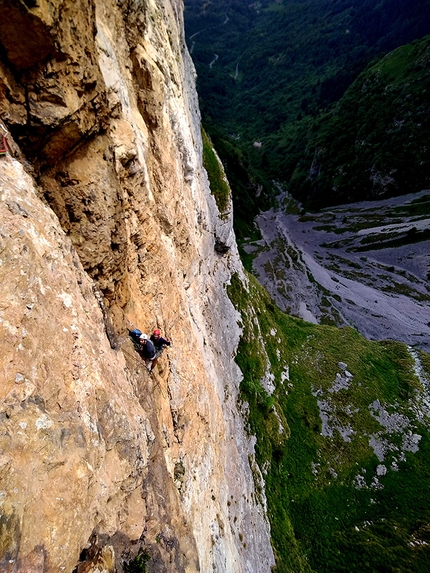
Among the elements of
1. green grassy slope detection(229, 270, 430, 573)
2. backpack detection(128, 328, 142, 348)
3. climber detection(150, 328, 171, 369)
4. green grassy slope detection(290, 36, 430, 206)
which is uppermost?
green grassy slope detection(290, 36, 430, 206)

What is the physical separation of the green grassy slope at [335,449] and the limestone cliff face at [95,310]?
1260cm

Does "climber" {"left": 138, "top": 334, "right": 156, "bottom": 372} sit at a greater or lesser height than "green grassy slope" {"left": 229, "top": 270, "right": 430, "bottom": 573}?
greater

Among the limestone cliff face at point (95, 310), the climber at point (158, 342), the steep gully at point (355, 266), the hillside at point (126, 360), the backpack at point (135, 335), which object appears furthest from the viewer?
the steep gully at point (355, 266)

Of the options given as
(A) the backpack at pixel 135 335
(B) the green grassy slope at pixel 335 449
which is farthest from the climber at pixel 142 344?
(B) the green grassy slope at pixel 335 449

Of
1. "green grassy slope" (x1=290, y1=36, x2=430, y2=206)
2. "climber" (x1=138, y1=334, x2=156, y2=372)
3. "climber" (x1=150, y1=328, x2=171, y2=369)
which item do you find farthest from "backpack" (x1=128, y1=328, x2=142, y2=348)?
"green grassy slope" (x1=290, y1=36, x2=430, y2=206)

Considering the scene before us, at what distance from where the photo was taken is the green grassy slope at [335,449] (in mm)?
27938

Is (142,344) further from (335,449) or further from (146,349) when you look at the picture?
(335,449)

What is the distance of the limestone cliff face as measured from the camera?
22.7 ft

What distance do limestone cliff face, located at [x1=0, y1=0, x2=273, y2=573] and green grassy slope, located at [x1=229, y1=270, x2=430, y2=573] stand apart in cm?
1260

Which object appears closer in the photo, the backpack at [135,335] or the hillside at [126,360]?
the hillside at [126,360]

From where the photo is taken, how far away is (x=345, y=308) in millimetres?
85500

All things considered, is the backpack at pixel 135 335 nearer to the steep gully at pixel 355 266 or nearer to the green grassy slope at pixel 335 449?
the green grassy slope at pixel 335 449

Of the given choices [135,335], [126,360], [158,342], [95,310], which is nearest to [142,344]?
[135,335]

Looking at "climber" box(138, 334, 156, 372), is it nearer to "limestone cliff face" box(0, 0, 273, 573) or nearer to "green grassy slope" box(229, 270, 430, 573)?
"limestone cliff face" box(0, 0, 273, 573)
